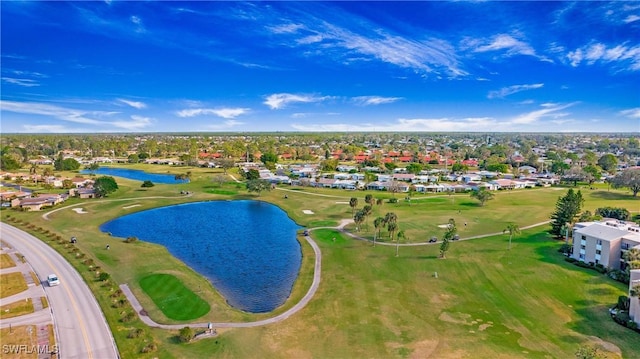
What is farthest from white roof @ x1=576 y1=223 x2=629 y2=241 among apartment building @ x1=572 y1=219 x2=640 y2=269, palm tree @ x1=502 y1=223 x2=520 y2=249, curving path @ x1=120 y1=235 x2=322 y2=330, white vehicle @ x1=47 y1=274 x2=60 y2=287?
white vehicle @ x1=47 y1=274 x2=60 y2=287

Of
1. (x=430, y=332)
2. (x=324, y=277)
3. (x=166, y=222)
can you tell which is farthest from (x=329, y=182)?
(x=430, y=332)

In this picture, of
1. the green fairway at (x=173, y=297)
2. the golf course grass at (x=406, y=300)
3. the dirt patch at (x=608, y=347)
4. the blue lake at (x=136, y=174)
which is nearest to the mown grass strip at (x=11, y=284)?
the golf course grass at (x=406, y=300)

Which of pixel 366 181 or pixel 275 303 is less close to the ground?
pixel 366 181

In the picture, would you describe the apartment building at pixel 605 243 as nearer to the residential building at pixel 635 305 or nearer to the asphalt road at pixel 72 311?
the residential building at pixel 635 305

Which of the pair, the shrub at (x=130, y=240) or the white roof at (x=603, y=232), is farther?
the shrub at (x=130, y=240)

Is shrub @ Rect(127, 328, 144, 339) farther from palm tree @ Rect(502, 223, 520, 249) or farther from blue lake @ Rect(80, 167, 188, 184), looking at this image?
blue lake @ Rect(80, 167, 188, 184)

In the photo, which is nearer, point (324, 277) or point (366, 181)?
point (324, 277)

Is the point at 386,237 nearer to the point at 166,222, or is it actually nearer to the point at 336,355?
the point at 336,355

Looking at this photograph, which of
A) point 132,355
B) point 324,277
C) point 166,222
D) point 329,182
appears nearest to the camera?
point 132,355
